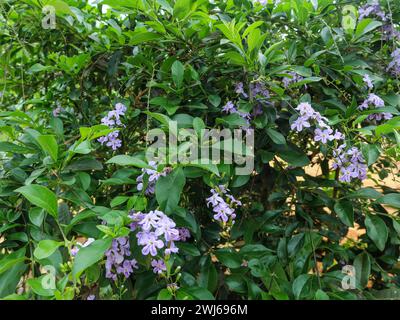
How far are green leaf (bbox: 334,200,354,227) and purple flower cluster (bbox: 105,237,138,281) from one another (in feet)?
1.67

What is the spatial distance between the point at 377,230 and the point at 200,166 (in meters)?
0.49

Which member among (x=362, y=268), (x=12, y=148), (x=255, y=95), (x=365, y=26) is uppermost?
(x=365, y=26)

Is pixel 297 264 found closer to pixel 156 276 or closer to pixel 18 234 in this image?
pixel 156 276

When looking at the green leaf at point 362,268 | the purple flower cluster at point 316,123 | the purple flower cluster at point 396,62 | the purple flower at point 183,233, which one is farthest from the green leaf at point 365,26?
the purple flower at point 183,233

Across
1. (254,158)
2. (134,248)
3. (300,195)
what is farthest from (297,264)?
(134,248)

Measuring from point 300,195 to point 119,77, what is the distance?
74 centimetres

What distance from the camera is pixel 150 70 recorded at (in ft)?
3.63

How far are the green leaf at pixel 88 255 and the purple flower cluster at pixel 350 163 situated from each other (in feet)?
1.92

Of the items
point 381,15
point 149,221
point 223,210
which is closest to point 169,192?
point 149,221

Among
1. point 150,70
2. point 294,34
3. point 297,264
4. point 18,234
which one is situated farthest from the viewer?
point 294,34

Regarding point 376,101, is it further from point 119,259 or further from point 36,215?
point 36,215

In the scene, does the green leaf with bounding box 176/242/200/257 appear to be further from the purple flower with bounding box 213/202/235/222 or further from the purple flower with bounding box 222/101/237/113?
the purple flower with bounding box 222/101/237/113

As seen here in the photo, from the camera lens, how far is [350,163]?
0.95 metres

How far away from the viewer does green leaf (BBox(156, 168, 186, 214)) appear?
2.41ft
